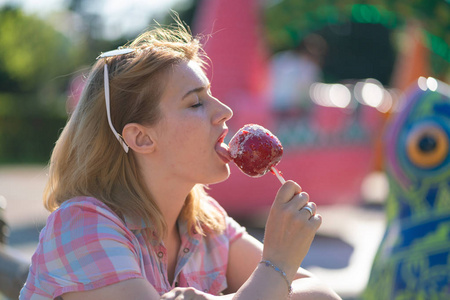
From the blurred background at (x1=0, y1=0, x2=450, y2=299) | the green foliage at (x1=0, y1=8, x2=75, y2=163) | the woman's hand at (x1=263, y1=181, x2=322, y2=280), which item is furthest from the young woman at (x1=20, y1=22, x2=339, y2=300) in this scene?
the green foliage at (x1=0, y1=8, x2=75, y2=163)

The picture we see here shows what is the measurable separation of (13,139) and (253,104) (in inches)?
550

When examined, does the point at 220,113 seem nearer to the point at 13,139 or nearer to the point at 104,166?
the point at 104,166

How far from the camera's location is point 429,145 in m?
3.27

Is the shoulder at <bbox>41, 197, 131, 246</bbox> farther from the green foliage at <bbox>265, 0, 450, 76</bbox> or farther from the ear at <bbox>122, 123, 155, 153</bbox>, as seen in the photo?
the green foliage at <bbox>265, 0, 450, 76</bbox>

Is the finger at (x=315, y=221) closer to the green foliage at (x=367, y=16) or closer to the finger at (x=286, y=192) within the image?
the finger at (x=286, y=192)

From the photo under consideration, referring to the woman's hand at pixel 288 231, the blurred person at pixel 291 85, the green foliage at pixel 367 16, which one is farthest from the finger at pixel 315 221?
the blurred person at pixel 291 85

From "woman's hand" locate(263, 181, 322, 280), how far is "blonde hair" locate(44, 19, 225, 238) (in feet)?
1.42

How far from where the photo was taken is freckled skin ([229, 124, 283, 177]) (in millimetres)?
1981

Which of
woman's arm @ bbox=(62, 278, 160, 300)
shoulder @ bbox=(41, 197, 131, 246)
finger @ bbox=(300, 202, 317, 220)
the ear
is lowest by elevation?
woman's arm @ bbox=(62, 278, 160, 300)

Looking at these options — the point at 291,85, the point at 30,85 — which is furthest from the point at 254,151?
the point at 30,85

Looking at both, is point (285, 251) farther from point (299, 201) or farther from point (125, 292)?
point (125, 292)

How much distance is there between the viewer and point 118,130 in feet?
6.52

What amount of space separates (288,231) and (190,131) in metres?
0.49

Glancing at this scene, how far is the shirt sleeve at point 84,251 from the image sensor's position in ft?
5.49
